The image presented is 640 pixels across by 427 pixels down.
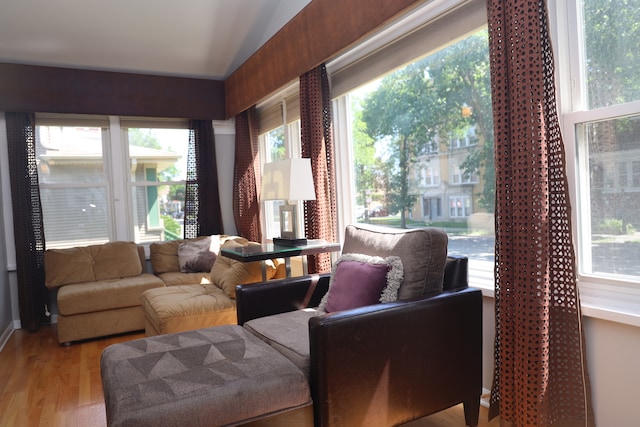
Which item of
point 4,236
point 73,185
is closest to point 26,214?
point 4,236

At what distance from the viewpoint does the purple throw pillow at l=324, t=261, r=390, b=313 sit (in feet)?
6.69

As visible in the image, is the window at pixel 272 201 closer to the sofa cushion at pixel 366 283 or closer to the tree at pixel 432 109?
the tree at pixel 432 109

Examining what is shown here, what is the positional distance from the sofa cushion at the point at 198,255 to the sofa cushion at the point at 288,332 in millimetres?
2179

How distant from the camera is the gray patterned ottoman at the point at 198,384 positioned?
146cm

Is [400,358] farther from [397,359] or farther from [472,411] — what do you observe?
[472,411]

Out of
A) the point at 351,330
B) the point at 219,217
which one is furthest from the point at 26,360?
the point at 351,330

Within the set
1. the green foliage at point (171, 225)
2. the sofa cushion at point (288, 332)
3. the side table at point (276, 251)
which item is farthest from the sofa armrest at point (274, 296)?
the green foliage at point (171, 225)

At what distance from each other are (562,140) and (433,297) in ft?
2.65

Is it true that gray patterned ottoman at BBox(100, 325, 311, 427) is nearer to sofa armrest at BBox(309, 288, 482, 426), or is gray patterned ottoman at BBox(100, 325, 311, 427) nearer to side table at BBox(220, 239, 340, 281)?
sofa armrest at BBox(309, 288, 482, 426)

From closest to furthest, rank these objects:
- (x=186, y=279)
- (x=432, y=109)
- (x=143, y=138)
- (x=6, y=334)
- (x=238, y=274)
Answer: (x=432, y=109), (x=238, y=274), (x=6, y=334), (x=186, y=279), (x=143, y=138)

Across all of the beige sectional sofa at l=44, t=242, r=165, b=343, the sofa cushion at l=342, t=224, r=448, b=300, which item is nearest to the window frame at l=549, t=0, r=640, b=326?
the sofa cushion at l=342, t=224, r=448, b=300

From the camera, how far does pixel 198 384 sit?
1578 mm

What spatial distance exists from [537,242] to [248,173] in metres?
3.51

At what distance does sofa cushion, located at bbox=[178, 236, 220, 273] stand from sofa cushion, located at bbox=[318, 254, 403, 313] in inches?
98.0
